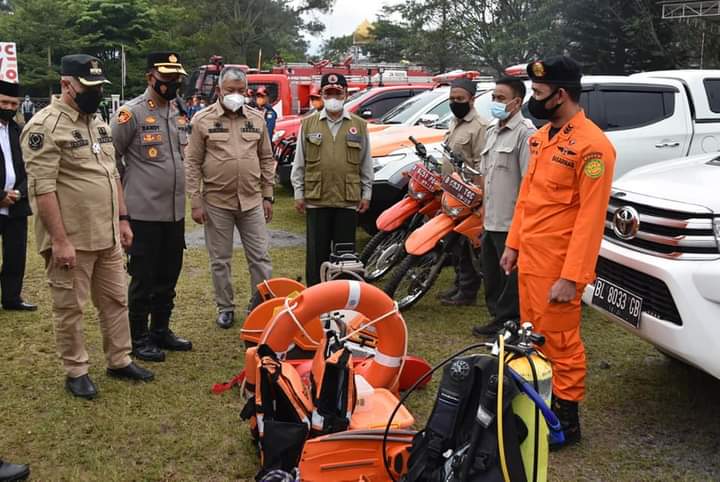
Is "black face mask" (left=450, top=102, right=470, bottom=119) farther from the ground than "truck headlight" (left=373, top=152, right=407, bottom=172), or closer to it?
farther from the ground

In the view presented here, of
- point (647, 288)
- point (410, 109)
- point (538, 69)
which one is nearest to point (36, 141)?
point (538, 69)

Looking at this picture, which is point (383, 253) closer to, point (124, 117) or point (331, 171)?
point (331, 171)

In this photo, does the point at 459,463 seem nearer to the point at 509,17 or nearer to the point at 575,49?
the point at 575,49

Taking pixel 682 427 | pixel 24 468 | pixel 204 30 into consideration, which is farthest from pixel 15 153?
pixel 204 30

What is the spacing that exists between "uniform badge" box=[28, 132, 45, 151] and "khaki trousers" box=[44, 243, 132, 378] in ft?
1.98

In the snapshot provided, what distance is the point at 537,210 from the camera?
3.60m

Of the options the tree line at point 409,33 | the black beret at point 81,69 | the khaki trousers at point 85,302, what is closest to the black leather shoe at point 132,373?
the khaki trousers at point 85,302

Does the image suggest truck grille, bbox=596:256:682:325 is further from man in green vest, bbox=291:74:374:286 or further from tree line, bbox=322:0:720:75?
tree line, bbox=322:0:720:75

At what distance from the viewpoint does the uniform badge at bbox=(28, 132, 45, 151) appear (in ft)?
12.9

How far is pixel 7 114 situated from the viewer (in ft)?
18.3

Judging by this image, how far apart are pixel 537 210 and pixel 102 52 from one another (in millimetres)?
46184

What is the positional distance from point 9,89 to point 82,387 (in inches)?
95.9

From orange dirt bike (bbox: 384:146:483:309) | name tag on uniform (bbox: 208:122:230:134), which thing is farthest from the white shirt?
orange dirt bike (bbox: 384:146:483:309)

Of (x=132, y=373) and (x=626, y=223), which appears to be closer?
(x=626, y=223)
